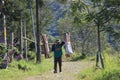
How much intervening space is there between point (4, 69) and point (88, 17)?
597 centimetres

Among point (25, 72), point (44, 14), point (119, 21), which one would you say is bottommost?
point (25, 72)

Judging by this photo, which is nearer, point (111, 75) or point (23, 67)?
point (111, 75)

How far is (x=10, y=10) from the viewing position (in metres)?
29.5

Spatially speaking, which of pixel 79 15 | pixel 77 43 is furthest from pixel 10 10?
pixel 77 43

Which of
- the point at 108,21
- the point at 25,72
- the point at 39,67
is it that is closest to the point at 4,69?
the point at 25,72

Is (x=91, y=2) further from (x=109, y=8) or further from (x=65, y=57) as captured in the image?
(x=65, y=57)

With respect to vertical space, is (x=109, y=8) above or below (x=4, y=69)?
above

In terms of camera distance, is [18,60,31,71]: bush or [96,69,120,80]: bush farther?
[18,60,31,71]: bush

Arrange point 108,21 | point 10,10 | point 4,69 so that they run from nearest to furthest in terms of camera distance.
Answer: point 108,21 < point 4,69 < point 10,10

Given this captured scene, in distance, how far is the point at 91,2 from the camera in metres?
18.7

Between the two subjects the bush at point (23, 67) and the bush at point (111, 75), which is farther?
the bush at point (23, 67)

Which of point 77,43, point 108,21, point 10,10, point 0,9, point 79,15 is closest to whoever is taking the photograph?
point 108,21

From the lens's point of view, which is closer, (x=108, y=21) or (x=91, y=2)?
(x=108, y=21)

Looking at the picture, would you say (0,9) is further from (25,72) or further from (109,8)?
(109,8)
